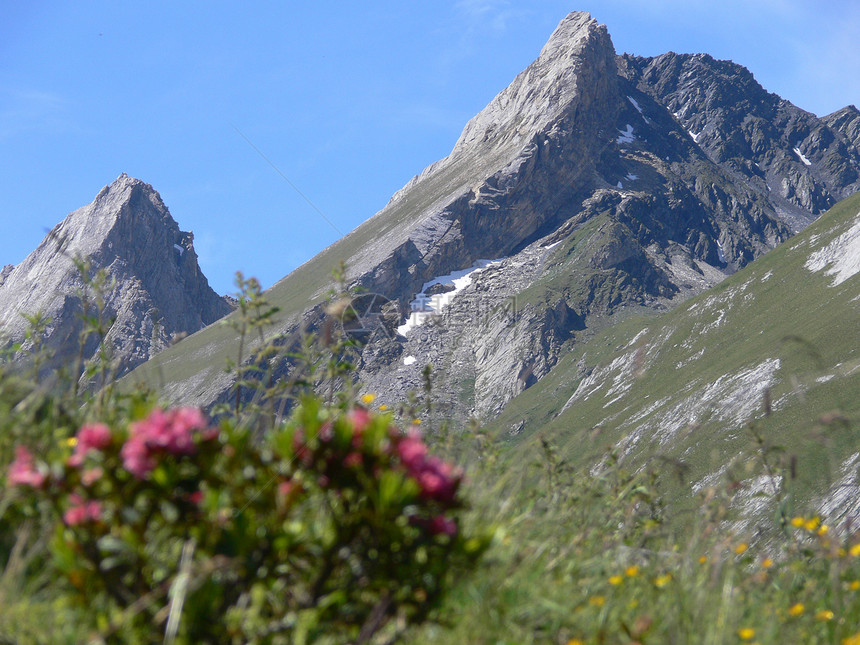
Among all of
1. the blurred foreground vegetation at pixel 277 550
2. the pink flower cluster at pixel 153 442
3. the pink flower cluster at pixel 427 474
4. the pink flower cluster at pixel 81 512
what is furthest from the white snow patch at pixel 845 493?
the pink flower cluster at pixel 81 512

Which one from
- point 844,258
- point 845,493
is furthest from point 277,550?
point 844,258

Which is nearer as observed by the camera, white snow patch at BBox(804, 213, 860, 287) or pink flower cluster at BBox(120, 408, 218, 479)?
pink flower cluster at BBox(120, 408, 218, 479)

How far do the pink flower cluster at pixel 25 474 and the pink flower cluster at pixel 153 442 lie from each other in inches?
15.5

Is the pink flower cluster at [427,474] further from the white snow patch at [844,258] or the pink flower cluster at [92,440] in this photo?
the white snow patch at [844,258]

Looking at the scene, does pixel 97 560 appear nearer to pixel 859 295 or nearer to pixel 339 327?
pixel 339 327

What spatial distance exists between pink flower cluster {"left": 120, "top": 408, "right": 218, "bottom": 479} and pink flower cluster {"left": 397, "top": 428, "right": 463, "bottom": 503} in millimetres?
916

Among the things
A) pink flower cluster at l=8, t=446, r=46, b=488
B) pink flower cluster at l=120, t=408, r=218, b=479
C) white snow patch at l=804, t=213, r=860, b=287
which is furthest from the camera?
white snow patch at l=804, t=213, r=860, b=287

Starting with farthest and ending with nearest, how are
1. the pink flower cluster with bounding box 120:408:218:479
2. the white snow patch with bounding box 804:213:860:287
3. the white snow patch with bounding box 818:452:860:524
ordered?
the white snow patch with bounding box 804:213:860:287, the white snow patch with bounding box 818:452:860:524, the pink flower cluster with bounding box 120:408:218:479

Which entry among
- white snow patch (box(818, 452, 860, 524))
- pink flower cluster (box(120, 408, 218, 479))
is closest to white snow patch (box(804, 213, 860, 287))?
white snow patch (box(818, 452, 860, 524))

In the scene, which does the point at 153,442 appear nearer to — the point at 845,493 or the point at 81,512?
the point at 81,512

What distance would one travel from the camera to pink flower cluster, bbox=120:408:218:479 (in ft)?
9.64

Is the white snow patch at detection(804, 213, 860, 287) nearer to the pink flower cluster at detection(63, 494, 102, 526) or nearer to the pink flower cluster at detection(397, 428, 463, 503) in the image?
the pink flower cluster at detection(397, 428, 463, 503)

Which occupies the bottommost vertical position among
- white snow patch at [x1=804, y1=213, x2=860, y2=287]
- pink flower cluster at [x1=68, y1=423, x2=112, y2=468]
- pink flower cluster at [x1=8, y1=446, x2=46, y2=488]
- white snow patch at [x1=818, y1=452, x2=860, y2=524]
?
white snow patch at [x1=818, y1=452, x2=860, y2=524]

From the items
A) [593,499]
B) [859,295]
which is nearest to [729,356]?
[859,295]
